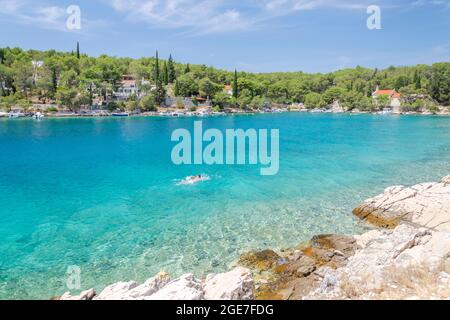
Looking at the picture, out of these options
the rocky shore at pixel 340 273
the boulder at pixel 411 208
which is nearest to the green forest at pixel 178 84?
the boulder at pixel 411 208

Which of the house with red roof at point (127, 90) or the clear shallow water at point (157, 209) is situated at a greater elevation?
the house with red roof at point (127, 90)

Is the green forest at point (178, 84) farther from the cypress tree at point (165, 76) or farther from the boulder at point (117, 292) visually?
the boulder at point (117, 292)

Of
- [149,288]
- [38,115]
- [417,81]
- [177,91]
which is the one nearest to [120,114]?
[38,115]

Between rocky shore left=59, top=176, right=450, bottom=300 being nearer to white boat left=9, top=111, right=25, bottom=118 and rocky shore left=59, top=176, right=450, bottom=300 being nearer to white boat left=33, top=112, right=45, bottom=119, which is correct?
white boat left=33, top=112, right=45, bottom=119

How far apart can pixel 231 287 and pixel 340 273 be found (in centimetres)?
406

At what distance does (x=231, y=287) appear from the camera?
402 inches

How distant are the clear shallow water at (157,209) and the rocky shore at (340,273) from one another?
5.23ft

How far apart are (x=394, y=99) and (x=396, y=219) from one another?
136 m

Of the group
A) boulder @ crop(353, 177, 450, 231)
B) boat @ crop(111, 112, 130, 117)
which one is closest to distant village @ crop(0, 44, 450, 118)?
boat @ crop(111, 112, 130, 117)

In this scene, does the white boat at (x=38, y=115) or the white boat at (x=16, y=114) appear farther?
the white boat at (x=38, y=115)

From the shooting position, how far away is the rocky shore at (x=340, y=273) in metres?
Result: 9.77

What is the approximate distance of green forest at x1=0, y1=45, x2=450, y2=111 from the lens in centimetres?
10912
